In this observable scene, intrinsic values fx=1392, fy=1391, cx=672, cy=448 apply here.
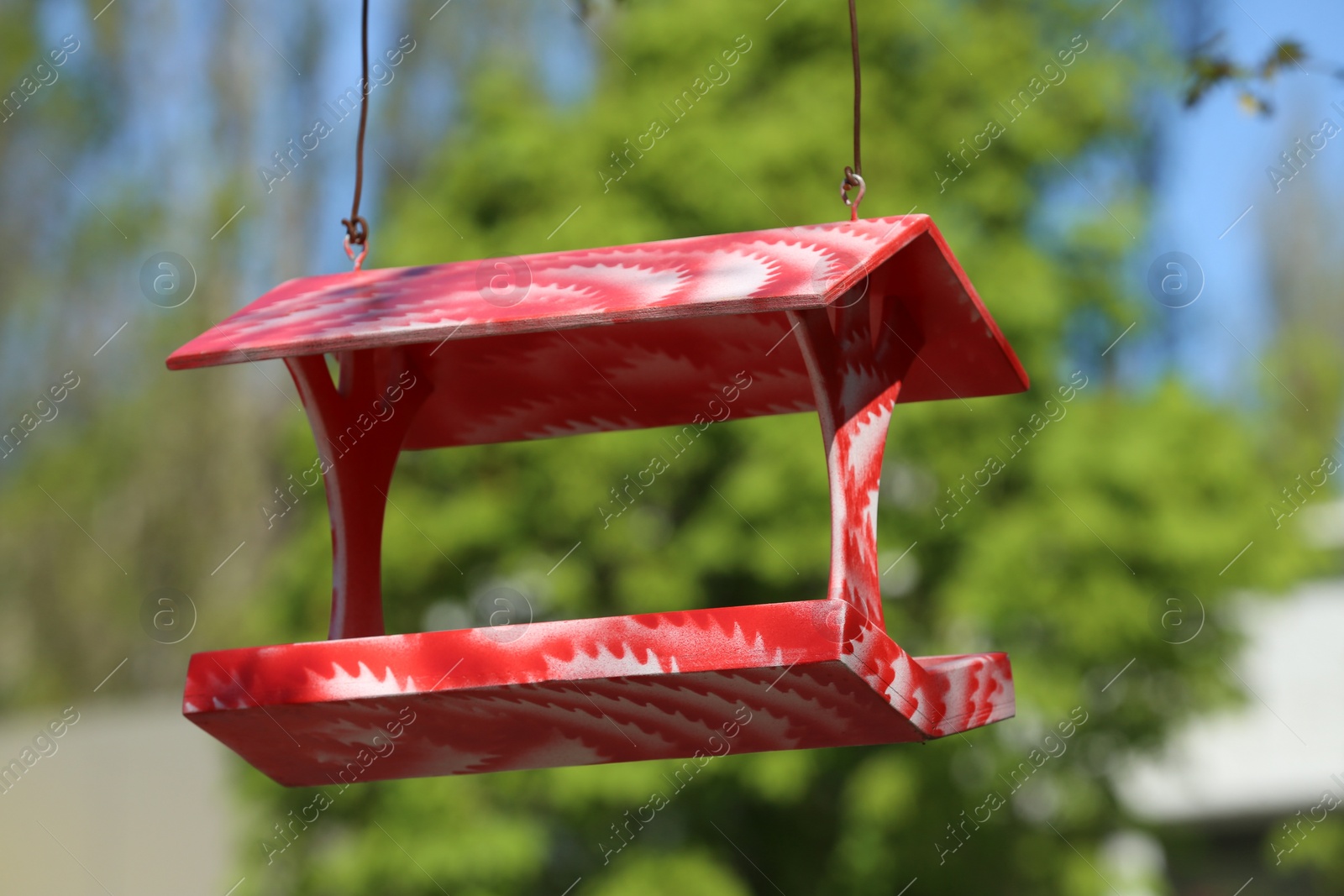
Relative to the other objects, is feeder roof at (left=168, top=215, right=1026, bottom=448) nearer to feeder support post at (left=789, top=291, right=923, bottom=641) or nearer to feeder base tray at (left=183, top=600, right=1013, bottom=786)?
feeder support post at (left=789, top=291, right=923, bottom=641)

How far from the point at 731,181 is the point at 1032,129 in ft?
A: 5.32

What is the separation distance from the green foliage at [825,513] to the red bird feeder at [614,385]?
4221mm

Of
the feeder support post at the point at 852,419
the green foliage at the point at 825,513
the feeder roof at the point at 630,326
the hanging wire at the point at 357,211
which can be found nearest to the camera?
the feeder roof at the point at 630,326

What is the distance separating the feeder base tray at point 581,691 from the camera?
1.71 meters

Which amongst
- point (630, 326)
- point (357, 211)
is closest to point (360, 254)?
point (357, 211)

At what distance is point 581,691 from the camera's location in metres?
1.79

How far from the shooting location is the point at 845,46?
7.78m

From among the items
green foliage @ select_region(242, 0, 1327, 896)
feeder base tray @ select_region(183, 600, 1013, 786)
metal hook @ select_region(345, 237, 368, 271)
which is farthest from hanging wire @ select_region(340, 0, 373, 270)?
green foliage @ select_region(242, 0, 1327, 896)

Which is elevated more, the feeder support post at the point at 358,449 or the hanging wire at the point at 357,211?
the hanging wire at the point at 357,211

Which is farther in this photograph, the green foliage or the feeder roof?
the green foliage

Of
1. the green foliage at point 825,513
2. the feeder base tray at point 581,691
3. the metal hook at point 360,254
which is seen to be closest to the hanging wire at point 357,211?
the metal hook at point 360,254

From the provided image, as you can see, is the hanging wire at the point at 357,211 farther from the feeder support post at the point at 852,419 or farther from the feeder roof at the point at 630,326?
the feeder support post at the point at 852,419

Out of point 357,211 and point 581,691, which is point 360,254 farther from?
point 581,691

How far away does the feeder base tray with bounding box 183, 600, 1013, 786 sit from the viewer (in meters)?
1.71
